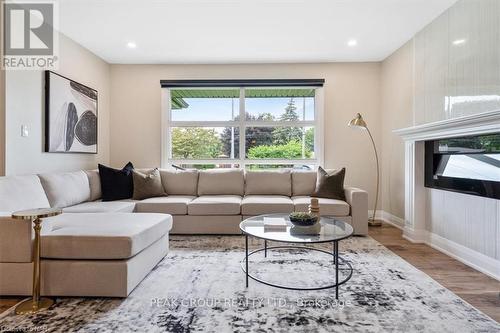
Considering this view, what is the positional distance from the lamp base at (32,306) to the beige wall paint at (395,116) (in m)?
3.99

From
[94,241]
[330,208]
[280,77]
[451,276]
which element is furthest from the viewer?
[280,77]

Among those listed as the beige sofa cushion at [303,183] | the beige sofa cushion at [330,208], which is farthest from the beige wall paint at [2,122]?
the beige sofa cushion at [303,183]

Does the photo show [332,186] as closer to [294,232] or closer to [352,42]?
[294,232]

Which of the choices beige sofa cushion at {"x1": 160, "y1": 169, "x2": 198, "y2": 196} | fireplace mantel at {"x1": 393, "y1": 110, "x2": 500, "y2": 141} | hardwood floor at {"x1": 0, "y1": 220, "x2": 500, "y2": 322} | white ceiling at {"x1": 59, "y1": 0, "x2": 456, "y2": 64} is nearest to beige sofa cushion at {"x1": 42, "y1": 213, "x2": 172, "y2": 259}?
hardwood floor at {"x1": 0, "y1": 220, "x2": 500, "y2": 322}

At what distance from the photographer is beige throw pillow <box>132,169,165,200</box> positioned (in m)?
3.63

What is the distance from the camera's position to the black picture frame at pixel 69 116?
10.4ft

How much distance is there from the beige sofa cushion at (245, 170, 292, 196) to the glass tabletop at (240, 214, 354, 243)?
148 cm

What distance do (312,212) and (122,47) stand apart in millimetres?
3417

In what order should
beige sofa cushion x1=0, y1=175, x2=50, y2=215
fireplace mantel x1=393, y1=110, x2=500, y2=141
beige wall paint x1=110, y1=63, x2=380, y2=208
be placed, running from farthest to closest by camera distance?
beige wall paint x1=110, y1=63, x2=380, y2=208
beige sofa cushion x1=0, y1=175, x2=50, y2=215
fireplace mantel x1=393, y1=110, x2=500, y2=141

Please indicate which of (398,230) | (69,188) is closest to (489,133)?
(398,230)

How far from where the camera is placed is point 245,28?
3.30 meters

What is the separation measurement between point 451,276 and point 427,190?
1.21m

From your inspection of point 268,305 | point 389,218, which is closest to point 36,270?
point 268,305

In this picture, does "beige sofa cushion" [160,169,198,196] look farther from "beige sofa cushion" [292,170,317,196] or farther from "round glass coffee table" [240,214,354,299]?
"round glass coffee table" [240,214,354,299]
